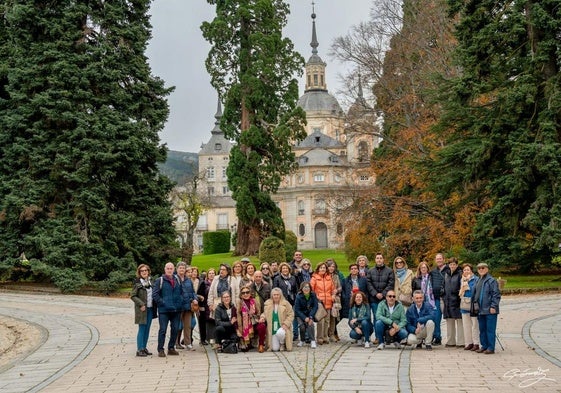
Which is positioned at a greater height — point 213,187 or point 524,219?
point 213,187

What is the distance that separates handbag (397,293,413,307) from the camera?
12750mm

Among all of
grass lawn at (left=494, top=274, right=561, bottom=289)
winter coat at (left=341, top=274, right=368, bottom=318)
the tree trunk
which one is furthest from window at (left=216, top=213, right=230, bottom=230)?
winter coat at (left=341, top=274, right=368, bottom=318)

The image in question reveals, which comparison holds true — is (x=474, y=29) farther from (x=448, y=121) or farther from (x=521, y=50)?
(x=448, y=121)

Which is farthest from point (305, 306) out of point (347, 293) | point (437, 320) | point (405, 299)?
point (437, 320)

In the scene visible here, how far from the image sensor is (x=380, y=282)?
12906 mm

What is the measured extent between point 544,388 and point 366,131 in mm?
23204

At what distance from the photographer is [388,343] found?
1247cm

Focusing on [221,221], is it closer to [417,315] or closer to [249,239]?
[249,239]

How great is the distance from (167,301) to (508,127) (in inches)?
578

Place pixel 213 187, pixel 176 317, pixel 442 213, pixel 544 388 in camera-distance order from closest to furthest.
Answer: pixel 544 388 → pixel 176 317 → pixel 442 213 → pixel 213 187

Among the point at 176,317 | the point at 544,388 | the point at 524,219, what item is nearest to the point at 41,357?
Answer: the point at 176,317

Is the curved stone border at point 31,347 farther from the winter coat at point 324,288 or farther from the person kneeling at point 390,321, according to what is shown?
the person kneeling at point 390,321

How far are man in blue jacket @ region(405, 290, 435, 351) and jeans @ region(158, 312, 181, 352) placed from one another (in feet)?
13.9

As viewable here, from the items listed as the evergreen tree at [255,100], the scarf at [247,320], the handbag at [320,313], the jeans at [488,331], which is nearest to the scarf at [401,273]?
the handbag at [320,313]
